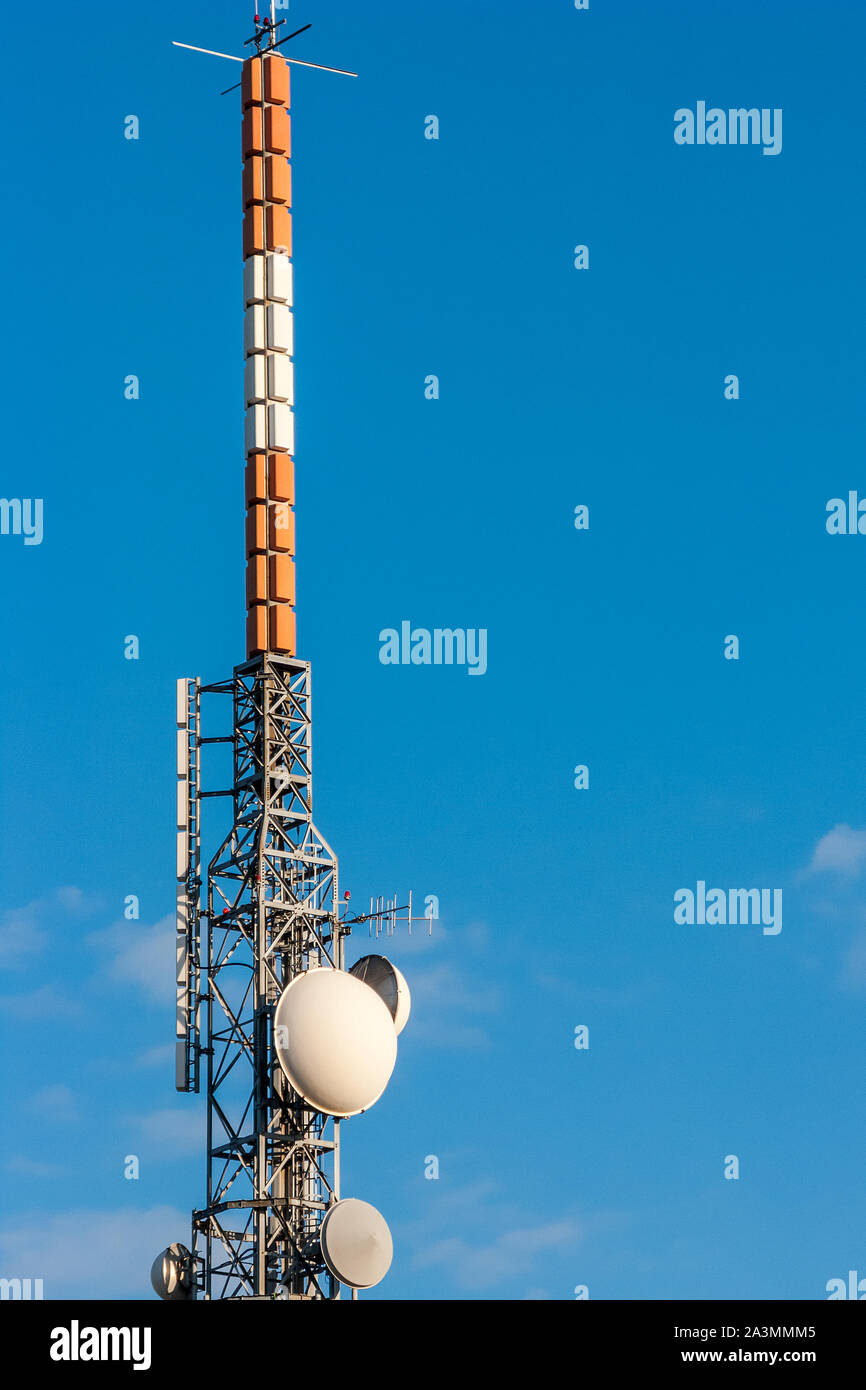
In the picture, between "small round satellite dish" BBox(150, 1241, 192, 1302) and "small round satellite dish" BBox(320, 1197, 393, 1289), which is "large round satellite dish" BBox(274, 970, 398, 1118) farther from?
"small round satellite dish" BBox(150, 1241, 192, 1302)

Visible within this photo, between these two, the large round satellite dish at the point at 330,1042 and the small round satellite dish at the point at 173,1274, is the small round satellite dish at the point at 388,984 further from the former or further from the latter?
the small round satellite dish at the point at 173,1274

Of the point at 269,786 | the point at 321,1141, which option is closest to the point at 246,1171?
the point at 321,1141

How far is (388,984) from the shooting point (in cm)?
10869

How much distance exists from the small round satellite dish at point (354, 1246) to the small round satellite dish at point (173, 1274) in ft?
22.7

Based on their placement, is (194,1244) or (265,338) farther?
(265,338)

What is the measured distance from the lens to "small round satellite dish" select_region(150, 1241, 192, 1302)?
104 metres

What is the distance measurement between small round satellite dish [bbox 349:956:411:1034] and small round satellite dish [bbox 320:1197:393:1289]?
885cm

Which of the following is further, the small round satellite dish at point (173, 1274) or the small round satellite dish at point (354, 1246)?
the small round satellite dish at point (173, 1274)

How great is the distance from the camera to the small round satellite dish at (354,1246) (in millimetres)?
99938

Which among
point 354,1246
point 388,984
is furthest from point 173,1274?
point 388,984
